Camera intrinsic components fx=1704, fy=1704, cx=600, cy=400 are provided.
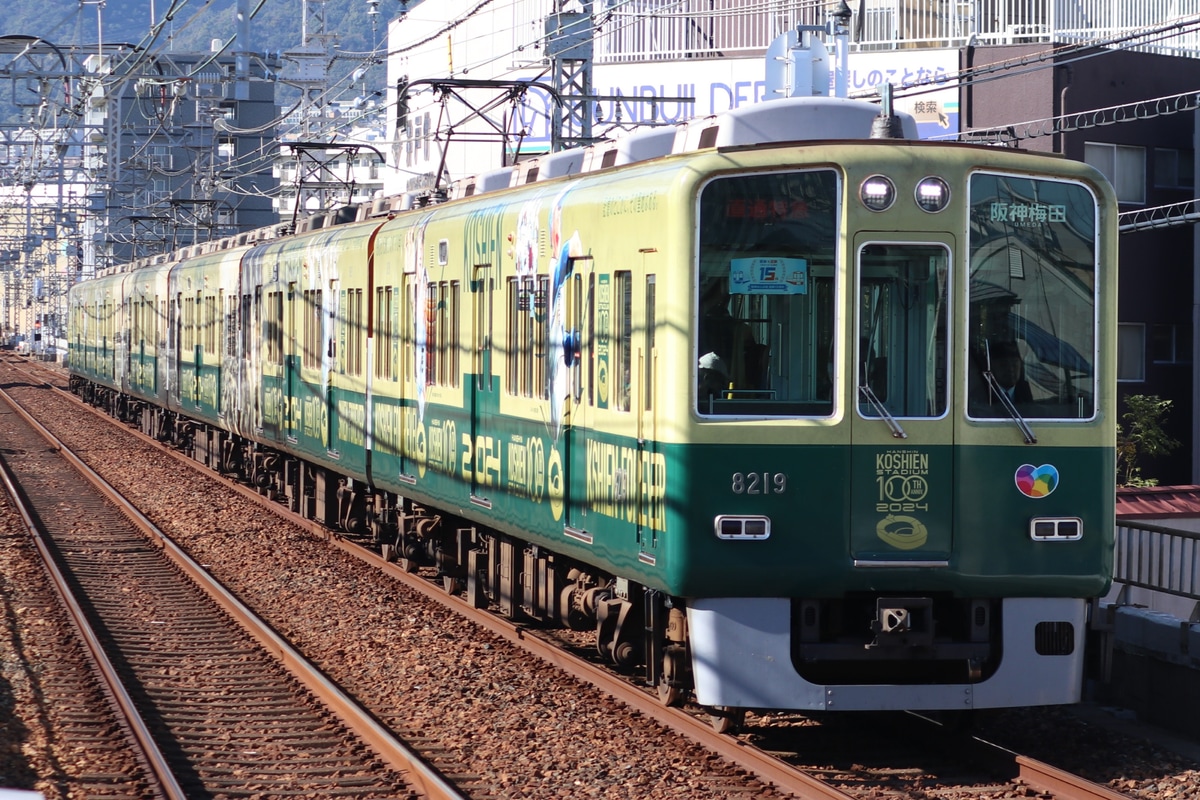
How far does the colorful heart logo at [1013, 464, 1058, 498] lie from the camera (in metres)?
7.31

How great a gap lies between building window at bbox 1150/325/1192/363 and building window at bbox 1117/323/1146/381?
20 cm

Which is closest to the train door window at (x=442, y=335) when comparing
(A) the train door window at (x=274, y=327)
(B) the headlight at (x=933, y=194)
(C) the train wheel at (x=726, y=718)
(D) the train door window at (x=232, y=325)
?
(C) the train wheel at (x=726, y=718)

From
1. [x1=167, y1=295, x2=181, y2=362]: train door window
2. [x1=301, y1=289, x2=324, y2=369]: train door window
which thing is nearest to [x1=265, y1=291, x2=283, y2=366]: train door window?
[x1=301, y1=289, x2=324, y2=369]: train door window

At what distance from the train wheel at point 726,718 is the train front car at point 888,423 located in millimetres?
473

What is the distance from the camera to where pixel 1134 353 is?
25.5 meters

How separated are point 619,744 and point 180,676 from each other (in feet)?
10.5

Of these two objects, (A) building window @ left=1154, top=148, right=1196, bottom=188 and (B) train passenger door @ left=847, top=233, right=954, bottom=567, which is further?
(A) building window @ left=1154, top=148, right=1196, bottom=188

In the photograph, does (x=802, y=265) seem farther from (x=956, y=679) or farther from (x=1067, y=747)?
(x=1067, y=747)

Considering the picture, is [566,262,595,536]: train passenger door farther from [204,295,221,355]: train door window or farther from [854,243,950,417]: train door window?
[204,295,221,355]: train door window

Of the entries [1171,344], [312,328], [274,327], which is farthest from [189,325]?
[1171,344]

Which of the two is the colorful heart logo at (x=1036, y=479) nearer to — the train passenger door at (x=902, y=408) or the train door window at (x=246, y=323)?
the train passenger door at (x=902, y=408)

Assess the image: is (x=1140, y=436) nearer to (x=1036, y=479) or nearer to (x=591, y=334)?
(x=591, y=334)

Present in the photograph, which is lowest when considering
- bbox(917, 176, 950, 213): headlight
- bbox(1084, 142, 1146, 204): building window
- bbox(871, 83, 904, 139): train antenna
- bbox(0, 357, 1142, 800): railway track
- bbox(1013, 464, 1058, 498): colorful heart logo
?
bbox(0, 357, 1142, 800): railway track

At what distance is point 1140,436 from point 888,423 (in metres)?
17.5
